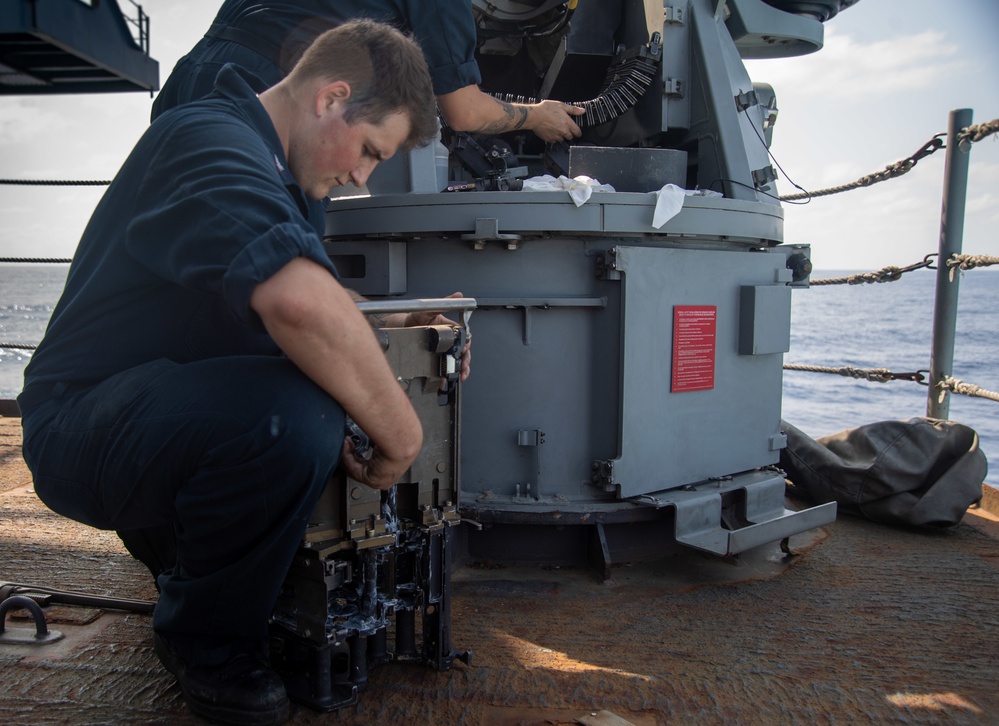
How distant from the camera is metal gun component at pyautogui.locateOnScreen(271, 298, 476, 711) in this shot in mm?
1820

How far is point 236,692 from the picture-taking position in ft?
5.70

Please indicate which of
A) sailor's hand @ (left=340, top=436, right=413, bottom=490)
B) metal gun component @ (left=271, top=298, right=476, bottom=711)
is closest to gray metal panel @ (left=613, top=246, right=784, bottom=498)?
metal gun component @ (left=271, top=298, right=476, bottom=711)

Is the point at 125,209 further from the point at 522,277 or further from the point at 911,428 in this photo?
the point at 911,428

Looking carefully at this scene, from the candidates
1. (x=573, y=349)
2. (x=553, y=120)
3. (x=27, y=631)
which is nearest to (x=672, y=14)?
(x=553, y=120)

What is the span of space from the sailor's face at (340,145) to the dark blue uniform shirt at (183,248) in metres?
0.06

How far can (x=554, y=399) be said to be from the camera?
2854mm

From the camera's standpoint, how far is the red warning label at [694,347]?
2.92 m

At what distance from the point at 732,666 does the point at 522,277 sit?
1.35 metres

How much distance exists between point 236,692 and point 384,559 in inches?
16.1

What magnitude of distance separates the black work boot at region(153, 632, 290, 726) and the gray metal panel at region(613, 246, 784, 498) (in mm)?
1375

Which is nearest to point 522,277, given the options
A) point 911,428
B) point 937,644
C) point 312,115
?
point 312,115

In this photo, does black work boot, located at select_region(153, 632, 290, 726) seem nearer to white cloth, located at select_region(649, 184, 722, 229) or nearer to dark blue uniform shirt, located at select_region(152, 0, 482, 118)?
dark blue uniform shirt, located at select_region(152, 0, 482, 118)

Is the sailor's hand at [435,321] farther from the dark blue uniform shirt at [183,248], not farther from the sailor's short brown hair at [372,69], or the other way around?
the sailor's short brown hair at [372,69]

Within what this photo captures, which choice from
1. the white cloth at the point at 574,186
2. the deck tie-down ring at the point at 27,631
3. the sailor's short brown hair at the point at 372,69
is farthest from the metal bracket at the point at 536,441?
the deck tie-down ring at the point at 27,631
